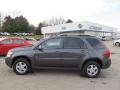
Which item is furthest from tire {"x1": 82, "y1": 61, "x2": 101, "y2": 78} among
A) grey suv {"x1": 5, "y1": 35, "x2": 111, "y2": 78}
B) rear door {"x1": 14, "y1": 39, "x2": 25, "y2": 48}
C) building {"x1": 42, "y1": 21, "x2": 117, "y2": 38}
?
building {"x1": 42, "y1": 21, "x2": 117, "y2": 38}

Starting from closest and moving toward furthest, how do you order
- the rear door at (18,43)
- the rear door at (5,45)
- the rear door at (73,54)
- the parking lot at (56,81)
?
the parking lot at (56,81) → the rear door at (73,54) → the rear door at (5,45) → the rear door at (18,43)

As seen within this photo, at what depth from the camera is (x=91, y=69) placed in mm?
7195

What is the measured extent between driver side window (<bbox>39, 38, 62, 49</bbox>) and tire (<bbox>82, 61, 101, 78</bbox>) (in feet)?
4.48

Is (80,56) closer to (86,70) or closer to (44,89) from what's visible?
(86,70)

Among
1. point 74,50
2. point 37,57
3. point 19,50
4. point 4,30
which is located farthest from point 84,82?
point 4,30

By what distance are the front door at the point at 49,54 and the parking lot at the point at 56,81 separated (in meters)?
0.51

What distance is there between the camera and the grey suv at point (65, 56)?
281 inches

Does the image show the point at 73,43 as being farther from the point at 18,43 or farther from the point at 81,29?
the point at 81,29

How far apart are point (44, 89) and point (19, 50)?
2492 mm

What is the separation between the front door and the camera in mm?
7207

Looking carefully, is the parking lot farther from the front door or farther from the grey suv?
the front door

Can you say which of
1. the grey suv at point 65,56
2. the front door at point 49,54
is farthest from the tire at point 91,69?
the front door at point 49,54

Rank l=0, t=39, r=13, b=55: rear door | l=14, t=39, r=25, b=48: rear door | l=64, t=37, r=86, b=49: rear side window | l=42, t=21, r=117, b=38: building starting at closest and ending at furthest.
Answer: l=64, t=37, r=86, b=49: rear side window, l=0, t=39, r=13, b=55: rear door, l=14, t=39, r=25, b=48: rear door, l=42, t=21, r=117, b=38: building

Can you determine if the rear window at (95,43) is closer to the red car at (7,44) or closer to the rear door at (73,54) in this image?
the rear door at (73,54)
